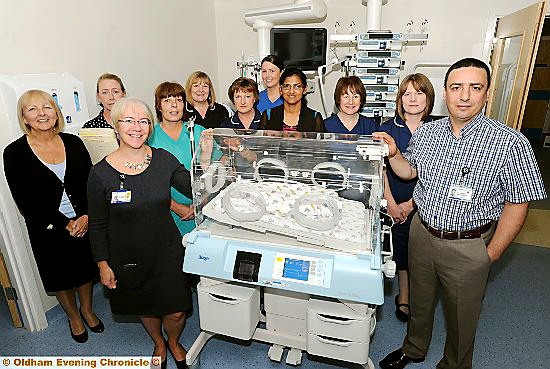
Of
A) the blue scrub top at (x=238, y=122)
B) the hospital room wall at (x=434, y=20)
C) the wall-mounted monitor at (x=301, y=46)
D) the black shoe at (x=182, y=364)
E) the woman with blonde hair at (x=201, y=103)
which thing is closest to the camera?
the black shoe at (x=182, y=364)

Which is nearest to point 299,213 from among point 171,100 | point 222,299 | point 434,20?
point 222,299

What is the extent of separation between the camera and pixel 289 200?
158 cm

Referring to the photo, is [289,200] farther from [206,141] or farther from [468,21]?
[468,21]

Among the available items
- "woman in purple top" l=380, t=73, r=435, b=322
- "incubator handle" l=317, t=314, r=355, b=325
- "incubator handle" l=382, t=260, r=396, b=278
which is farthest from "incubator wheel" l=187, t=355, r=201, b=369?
"woman in purple top" l=380, t=73, r=435, b=322

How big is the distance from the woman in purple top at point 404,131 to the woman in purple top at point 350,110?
120 mm

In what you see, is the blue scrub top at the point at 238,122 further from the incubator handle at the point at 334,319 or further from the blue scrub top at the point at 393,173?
the incubator handle at the point at 334,319

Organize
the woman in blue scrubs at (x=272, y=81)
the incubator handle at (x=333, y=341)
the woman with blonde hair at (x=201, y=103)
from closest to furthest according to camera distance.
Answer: the incubator handle at (x=333, y=341)
the woman with blonde hair at (x=201, y=103)
the woman in blue scrubs at (x=272, y=81)

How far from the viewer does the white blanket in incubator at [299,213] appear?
1.47 meters

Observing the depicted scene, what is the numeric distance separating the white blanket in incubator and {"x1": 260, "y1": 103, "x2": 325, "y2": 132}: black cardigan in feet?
2.33

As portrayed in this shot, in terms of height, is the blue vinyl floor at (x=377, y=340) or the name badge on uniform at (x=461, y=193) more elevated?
the name badge on uniform at (x=461, y=193)

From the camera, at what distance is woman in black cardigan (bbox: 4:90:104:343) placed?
75.5 inches

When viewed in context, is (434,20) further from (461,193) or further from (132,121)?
(132,121)

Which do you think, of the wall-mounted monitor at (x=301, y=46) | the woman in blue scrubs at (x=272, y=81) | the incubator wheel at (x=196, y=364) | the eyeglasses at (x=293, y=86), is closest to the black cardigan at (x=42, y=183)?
the incubator wheel at (x=196, y=364)

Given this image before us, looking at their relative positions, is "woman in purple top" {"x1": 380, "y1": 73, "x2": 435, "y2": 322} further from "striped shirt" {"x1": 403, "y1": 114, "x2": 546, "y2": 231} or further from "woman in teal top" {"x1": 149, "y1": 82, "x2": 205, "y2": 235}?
"woman in teal top" {"x1": 149, "y1": 82, "x2": 205, "y2": 235}
